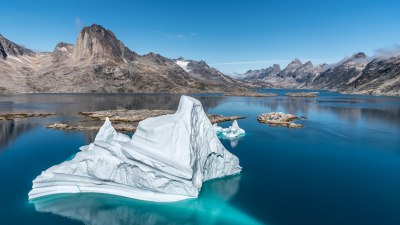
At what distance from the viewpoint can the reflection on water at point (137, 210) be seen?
910 inches

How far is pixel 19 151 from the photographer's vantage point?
146 ft

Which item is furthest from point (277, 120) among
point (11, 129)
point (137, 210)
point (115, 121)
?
point (11, 129)

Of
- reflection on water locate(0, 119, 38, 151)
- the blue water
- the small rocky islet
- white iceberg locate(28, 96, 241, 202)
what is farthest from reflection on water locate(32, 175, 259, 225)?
the small rocky islet

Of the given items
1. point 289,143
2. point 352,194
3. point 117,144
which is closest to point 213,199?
point 117,144

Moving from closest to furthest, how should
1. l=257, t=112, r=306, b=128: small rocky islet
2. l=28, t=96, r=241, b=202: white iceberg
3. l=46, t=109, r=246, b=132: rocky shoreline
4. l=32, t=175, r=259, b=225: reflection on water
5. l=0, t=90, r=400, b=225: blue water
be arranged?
l=32, t=175, r=259, b=225: reflection on water
l=0, t=90, r=400, b=225: blue water
l=28, t=96, r=241, b=202: white iceberg
l=46, t=109, r=246, b=132: rocky shoreline
l=257, t=112, r=306, b=128: small rocky islet

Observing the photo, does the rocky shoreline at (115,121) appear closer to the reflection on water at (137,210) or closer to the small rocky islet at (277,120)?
the small rocky islet at (277,120)

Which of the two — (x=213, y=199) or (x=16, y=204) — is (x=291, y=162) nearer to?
(x=213, y=199)

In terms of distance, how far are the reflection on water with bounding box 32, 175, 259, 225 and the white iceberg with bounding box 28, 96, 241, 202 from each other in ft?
2.60

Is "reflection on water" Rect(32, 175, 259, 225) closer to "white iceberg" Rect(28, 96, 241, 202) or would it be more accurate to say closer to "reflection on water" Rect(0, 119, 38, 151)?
"white iceberg" Rect(28, 96, 241, 202)

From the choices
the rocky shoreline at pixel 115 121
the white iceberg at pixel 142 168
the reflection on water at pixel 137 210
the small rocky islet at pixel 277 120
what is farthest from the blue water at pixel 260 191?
the small rocky islet at pixel 277 120

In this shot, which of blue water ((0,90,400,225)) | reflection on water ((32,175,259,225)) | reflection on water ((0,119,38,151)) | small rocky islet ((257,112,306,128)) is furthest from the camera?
small rocky islet ((257,112,306,128))

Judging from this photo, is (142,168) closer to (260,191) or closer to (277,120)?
(260,191)

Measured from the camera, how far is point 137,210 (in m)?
24.4

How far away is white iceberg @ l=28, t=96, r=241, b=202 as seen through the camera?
25.4m
